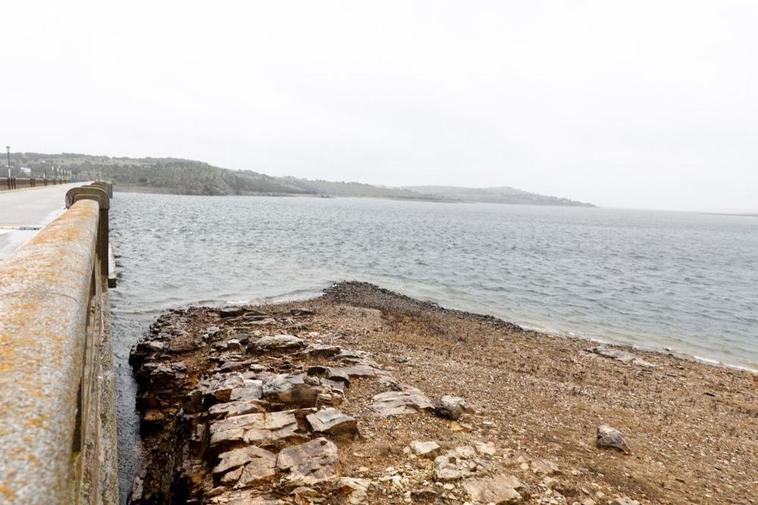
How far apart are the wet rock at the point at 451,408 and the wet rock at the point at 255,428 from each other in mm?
2268

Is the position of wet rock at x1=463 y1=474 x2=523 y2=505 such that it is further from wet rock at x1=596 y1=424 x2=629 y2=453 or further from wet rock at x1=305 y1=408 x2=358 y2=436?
wet rock at x1=596 y1=424 x2=629 y2=453

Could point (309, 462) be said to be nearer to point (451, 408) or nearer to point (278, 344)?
point (451, 408)

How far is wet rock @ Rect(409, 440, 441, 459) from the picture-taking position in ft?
19.1

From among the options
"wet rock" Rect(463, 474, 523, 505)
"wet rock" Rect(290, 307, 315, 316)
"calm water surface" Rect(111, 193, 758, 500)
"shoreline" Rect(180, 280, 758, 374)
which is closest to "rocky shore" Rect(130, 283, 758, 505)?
"wet rock" Rect(463, 474, 523, 505)

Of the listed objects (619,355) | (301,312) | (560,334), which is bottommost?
(560,334)

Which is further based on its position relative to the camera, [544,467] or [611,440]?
[611,440]

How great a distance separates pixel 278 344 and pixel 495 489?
19.6 feet

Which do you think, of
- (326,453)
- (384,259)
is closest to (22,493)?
(326,453)

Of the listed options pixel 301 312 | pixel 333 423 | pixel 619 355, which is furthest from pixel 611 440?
pixel 301 312

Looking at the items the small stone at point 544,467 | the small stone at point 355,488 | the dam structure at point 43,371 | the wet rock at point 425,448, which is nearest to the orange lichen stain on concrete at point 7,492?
the dam structure at point 43,371

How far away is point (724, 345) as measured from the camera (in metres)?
19.7

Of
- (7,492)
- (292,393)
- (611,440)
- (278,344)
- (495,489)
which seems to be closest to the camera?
(7,492)

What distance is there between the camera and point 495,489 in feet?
17.2

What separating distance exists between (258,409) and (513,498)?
3.58m
